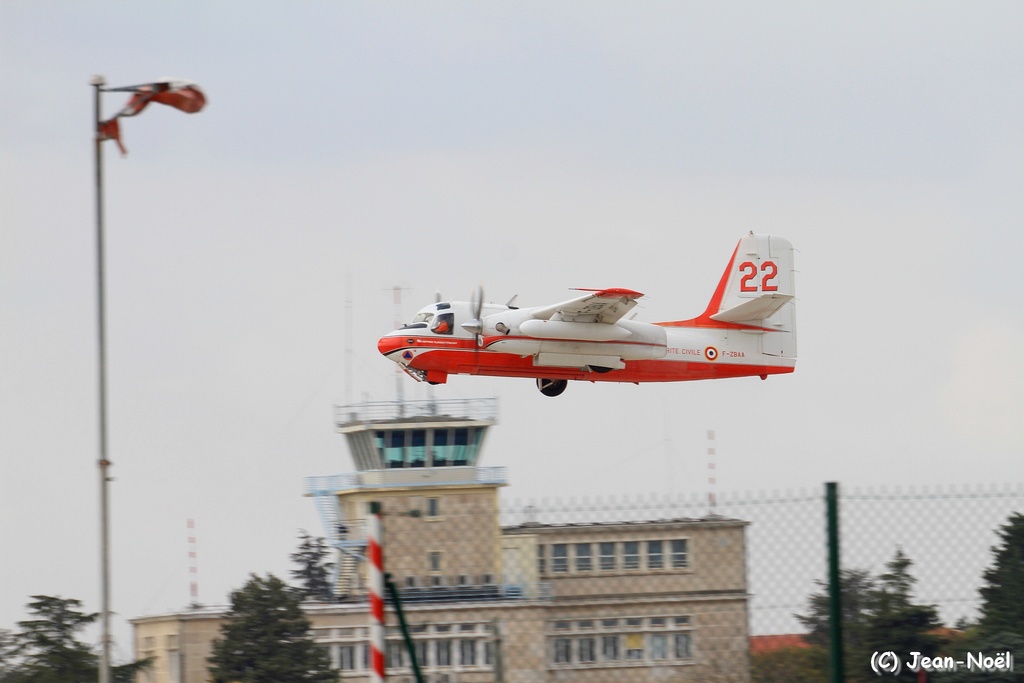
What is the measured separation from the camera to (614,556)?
12992 mm

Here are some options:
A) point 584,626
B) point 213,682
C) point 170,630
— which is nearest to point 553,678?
point 584,626

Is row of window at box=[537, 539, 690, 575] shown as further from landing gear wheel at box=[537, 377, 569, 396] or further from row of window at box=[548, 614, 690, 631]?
landing gear wheel at box=[537, 377, 569, 396]

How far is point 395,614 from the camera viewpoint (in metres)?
14.0

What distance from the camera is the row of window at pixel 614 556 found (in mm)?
13031

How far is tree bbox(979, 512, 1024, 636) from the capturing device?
13461mm

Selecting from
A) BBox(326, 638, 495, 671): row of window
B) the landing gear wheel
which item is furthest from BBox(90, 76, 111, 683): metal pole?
the landing gear wheel

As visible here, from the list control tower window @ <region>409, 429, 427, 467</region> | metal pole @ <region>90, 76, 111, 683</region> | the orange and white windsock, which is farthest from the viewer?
control tower window @ <region>409, 429, 427, 467</region>

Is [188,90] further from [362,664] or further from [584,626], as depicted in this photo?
[584,626]

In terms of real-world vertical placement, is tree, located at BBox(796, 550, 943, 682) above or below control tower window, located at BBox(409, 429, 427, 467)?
below

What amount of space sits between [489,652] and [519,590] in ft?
2.13

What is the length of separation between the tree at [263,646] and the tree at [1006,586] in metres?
8.70

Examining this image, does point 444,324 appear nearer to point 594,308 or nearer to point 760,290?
point 594,308

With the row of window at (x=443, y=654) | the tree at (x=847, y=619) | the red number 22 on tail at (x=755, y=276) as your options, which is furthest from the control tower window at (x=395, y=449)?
the tree at (x=847, y=619)

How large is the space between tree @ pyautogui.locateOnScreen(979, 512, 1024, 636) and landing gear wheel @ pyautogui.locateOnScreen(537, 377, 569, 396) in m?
27.2
